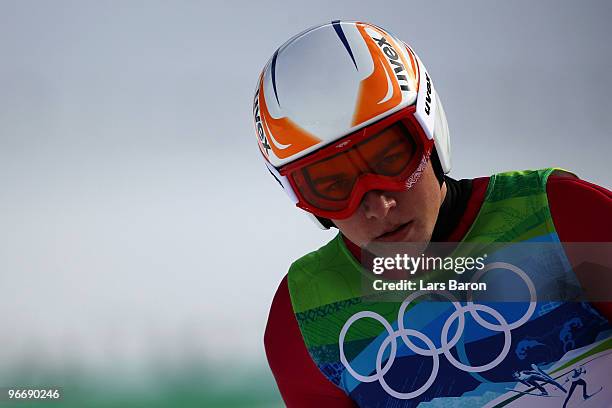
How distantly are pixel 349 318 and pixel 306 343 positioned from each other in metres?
0.10

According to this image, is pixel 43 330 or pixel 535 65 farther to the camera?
pixel 535 65

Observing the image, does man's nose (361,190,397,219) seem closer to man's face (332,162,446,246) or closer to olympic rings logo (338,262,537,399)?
man's face (332,162,446,246)

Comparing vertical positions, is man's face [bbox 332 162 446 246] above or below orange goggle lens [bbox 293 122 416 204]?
below

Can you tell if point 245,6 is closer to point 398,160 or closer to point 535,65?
point 535,65

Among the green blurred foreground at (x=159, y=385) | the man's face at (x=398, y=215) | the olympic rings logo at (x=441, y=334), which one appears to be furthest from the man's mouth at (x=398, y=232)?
the green blurred foreground at (x=159, y=385)

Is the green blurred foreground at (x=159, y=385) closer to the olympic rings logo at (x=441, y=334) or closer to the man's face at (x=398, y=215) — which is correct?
the olympic rings logo at (x=441, y=334)

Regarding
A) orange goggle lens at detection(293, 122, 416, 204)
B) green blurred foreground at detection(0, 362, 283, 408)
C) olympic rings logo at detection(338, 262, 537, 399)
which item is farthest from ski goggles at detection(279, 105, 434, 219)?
green blurred foreground at detection(0, 362, 283, 408)

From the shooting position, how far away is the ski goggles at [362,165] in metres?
1.33

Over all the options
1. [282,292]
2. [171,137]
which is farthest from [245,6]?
[282,292]

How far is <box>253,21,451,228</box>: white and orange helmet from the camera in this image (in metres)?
1.33

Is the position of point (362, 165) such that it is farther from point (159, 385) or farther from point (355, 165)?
point (159, 385)

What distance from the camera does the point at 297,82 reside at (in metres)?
1.39

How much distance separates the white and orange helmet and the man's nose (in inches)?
0.6

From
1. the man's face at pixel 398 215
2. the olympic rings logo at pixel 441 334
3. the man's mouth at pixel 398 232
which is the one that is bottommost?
the olympic rings logo at pixel 441 334
